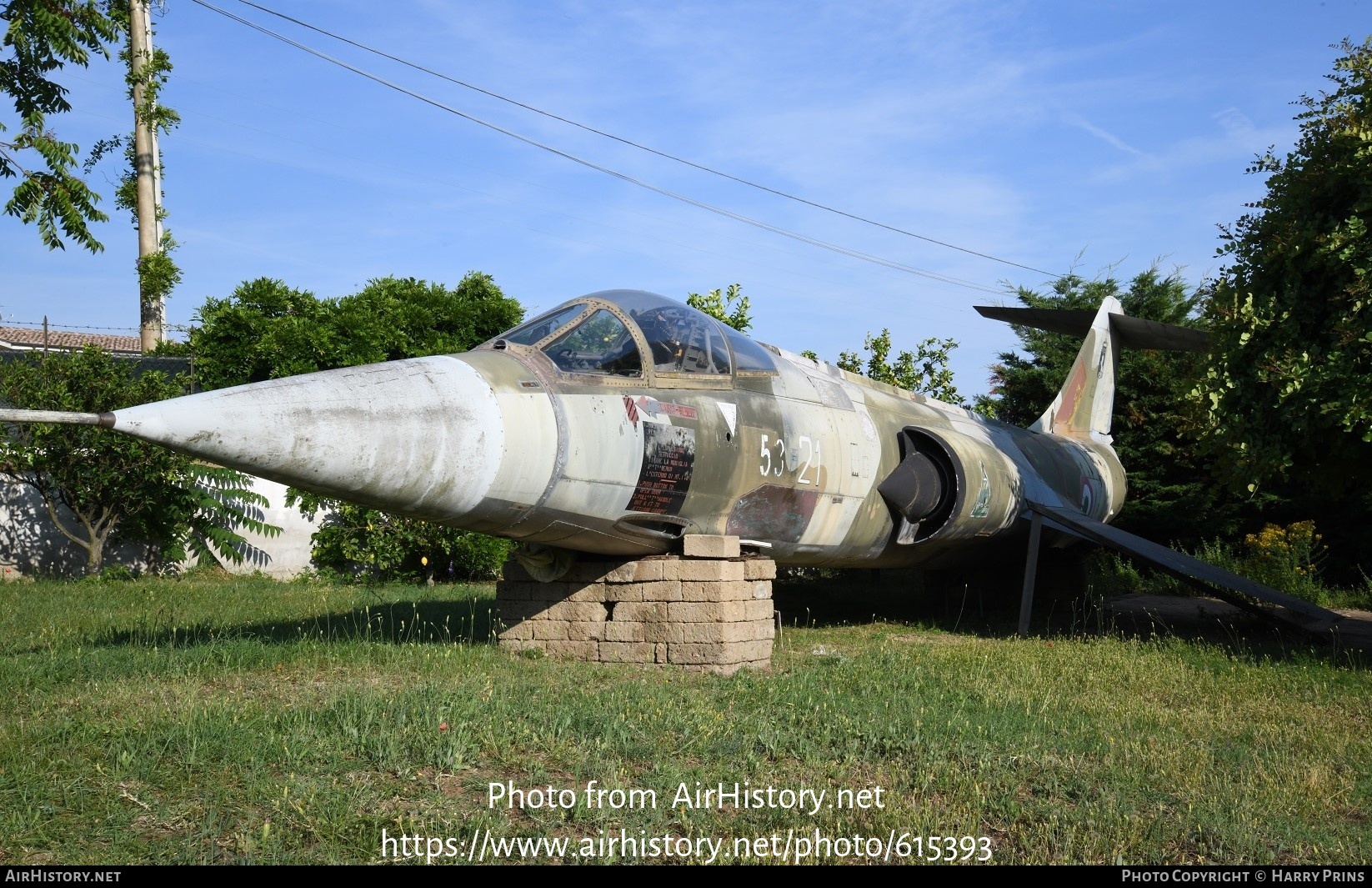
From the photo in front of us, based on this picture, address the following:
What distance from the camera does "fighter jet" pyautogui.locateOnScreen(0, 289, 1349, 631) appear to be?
606 centimetres

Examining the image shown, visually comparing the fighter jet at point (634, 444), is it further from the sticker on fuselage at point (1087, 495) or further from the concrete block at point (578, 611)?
the sticker on fuselage at point (1087, 495)

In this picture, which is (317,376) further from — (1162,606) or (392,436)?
(1162,606)

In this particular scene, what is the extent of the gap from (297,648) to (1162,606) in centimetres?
1327

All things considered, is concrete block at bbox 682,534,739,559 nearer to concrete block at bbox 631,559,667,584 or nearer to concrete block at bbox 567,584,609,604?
concrete block at bbox 631,559,667,584

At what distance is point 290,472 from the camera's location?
5910 mm

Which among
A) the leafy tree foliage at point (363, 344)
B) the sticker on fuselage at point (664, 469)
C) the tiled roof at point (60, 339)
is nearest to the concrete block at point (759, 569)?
the sticker on fuselage at point (664, 469)

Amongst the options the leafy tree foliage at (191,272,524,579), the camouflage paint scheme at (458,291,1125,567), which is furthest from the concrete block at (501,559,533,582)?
the leafy tree foliage at (191,272,524,579)

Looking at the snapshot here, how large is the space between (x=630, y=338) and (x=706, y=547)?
1.76m

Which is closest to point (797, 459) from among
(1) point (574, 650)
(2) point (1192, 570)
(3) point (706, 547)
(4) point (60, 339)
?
(3) point (706, 547)

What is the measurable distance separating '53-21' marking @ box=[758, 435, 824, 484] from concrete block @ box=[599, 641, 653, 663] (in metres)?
1.73

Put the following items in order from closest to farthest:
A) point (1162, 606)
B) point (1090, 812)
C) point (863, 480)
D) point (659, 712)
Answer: point (1090, 812), point (659, 712), point (863, 480), point (1162, 606)

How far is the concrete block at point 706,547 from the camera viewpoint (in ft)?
28.0

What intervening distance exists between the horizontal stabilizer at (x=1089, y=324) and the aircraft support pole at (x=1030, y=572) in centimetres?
598
